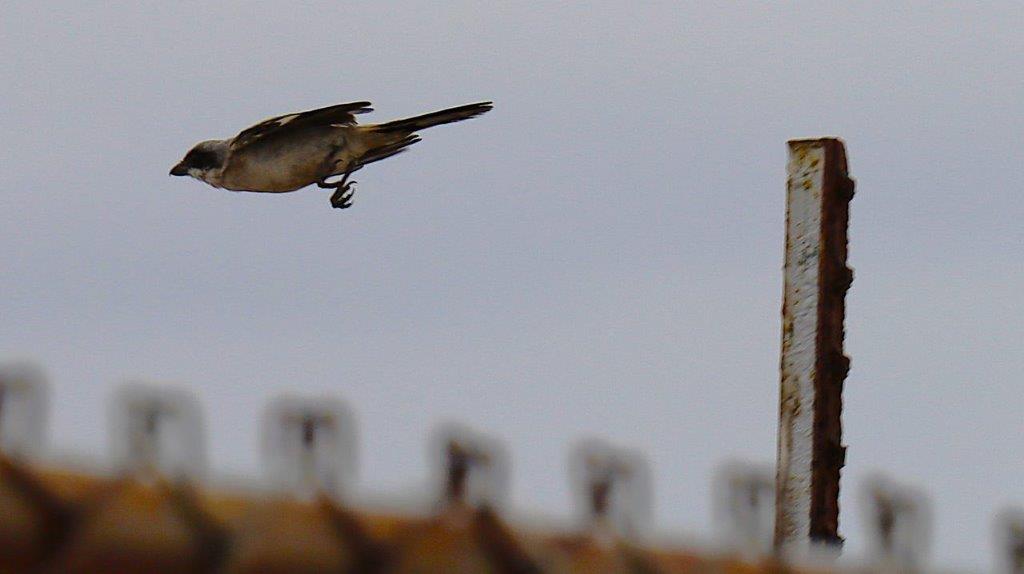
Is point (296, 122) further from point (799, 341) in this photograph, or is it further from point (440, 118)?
point (799, 341)

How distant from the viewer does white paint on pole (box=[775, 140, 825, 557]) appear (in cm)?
833

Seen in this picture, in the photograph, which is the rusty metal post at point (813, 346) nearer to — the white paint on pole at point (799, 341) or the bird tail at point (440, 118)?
the white paint on pole at point (799, 341)

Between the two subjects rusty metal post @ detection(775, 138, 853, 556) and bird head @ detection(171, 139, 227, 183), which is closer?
rusty metal post @ detection(775, 138, 853, 556)

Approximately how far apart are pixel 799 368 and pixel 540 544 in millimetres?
5084

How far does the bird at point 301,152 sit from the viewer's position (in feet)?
46.1

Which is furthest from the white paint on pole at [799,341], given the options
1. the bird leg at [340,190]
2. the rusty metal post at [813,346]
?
the bird leg at [340,190]

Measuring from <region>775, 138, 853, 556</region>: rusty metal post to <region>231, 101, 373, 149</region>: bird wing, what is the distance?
5.69 meters

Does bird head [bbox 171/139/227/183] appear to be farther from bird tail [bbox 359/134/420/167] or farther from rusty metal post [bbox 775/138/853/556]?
rusty metal post [bbox 775/138/853/556]

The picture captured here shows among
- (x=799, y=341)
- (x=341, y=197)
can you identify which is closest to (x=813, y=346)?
(x=799, y=341)

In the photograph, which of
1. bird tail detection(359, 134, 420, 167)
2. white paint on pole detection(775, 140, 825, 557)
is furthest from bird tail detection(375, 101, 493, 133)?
white paint on pole detection(775, 140, 825, 557)

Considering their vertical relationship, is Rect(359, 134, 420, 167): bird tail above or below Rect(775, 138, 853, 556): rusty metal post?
above

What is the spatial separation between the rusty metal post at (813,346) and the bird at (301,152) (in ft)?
18.6

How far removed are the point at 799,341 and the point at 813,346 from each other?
0.25 ft

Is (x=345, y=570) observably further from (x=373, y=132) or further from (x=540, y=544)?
(x=373, y=132)
